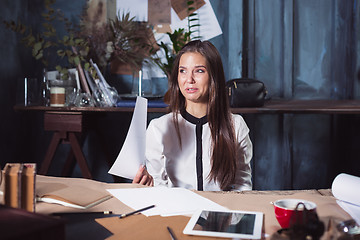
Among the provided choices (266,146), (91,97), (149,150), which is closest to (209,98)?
(149,150)

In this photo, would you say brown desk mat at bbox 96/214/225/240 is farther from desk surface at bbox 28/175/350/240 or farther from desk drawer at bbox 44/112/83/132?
desk drawer at bbox 44/112/83/132

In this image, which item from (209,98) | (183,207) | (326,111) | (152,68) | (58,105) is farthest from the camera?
(152,68)

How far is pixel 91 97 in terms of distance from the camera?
2.52 metres

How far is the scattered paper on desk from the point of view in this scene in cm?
98

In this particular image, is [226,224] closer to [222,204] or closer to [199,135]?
[222,204]

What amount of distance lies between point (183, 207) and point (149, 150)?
0.78m

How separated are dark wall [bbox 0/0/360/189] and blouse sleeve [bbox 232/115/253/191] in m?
1.17

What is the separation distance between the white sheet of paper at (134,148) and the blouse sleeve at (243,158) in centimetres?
50

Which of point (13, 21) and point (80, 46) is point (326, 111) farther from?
point (13, 21)

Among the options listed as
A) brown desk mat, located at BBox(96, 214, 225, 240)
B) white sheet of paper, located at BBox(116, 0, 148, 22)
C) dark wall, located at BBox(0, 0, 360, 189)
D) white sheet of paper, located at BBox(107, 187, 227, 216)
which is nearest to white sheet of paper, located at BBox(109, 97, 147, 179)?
white sheet of paper, located at BBox(107, 187, 227, 216)

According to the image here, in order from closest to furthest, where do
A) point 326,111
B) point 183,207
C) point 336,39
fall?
1. point 183,207
2. point 326,111
3. point 336,39

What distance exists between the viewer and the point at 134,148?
1243 millimetres

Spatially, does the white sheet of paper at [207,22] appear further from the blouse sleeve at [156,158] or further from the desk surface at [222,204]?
the desk surface at [222,204]

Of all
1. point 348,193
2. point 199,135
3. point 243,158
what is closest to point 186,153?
point 199,135
